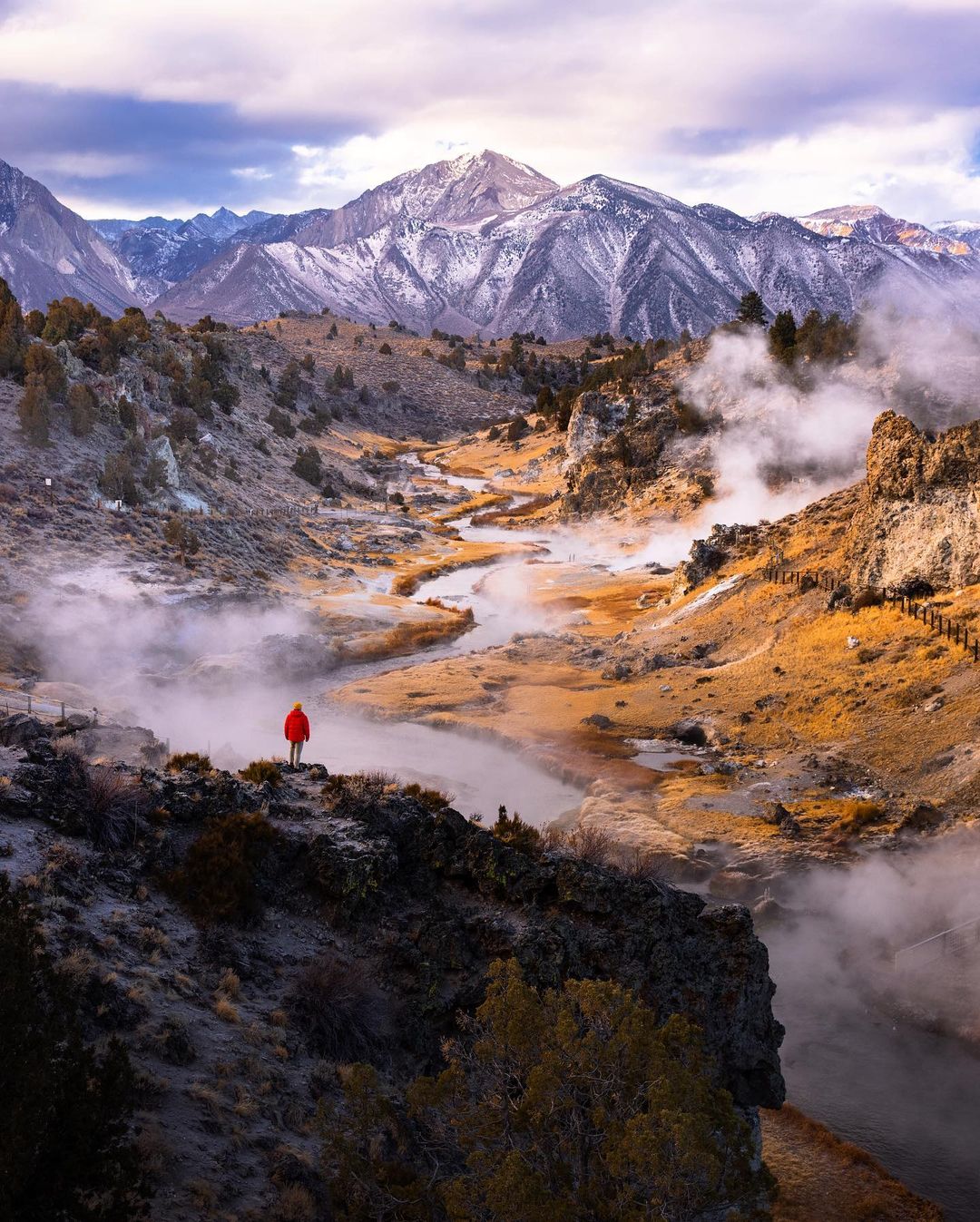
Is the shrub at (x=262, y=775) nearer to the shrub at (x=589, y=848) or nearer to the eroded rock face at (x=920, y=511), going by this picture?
the shrub at (x=589, y=848)

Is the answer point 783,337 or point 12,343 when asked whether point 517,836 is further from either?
point 783,337

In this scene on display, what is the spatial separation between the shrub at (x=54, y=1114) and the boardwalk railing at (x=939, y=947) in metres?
15.5

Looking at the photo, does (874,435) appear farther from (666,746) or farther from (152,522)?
(152,522)

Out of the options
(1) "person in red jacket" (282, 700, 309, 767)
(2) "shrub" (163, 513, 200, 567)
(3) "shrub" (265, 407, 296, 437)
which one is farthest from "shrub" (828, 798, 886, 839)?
(3) "shrub" (265, 407, 296, 437)

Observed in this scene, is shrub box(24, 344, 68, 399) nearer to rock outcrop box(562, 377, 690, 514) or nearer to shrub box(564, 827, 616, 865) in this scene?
rock outcrop box(562, 377, 690, 514)

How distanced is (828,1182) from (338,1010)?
800 cm

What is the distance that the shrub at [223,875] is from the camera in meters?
11.6

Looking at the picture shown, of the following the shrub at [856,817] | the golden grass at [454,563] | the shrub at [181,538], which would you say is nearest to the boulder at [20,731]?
the shrub at [856,817]

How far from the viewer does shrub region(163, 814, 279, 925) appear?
1155 cm

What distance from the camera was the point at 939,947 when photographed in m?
19.0

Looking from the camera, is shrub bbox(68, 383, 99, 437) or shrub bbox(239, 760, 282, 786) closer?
shrub bbox(239, 760, 282, 786)

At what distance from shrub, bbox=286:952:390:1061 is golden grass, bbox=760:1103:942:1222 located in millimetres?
6557

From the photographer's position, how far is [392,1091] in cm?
1018

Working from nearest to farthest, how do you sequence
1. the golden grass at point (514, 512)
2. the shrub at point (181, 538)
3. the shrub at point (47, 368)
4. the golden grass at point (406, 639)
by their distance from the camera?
the golden grass at point (406, 639), the shrub at point (181, 538), the shrub at point (47, 368), the golden grass at point (514, 512)
